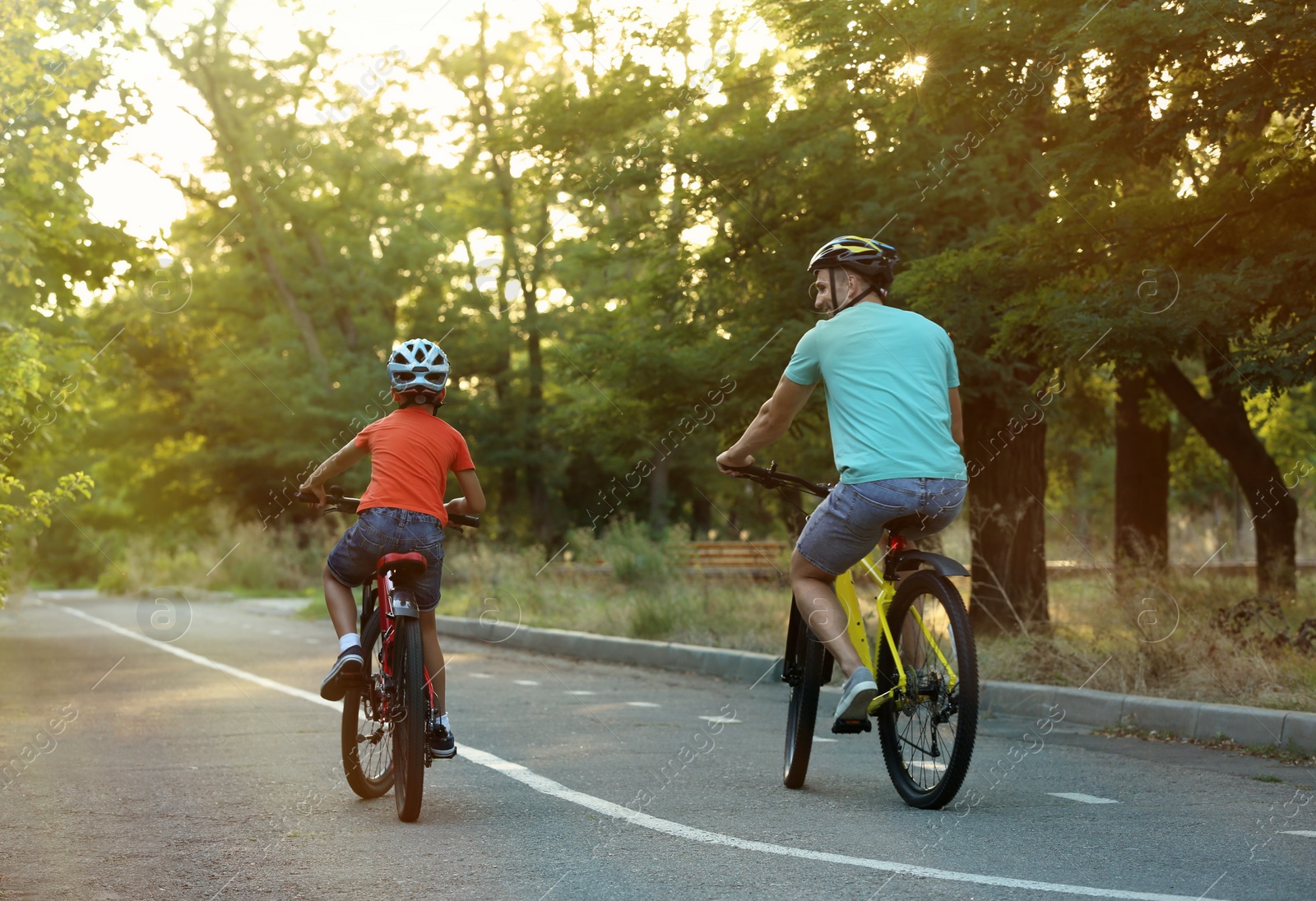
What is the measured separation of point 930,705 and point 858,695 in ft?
0.99

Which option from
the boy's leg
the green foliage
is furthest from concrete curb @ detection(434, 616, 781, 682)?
the boy's leg

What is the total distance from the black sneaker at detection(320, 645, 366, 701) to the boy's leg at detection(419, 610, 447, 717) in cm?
26

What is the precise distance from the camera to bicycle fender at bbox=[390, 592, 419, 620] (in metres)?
5.48

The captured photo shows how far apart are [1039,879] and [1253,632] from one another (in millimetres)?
6011

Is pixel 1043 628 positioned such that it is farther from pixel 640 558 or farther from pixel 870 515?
pixel 640 558

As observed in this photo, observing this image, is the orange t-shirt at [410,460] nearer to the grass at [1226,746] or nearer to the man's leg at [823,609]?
the man's leg at [823,609]

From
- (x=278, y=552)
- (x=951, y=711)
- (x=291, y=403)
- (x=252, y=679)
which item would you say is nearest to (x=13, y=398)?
(x=252, y=679)

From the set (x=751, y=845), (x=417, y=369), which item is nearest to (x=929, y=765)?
(x=751, y=845)

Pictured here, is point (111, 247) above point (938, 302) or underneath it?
above

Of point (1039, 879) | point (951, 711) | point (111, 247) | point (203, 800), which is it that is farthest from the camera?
point (111, 247)

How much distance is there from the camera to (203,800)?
603cm

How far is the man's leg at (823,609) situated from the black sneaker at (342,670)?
173 centimetres

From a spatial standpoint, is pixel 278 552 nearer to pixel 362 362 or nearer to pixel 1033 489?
pixel 362 362

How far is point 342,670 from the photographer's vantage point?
222 inches
